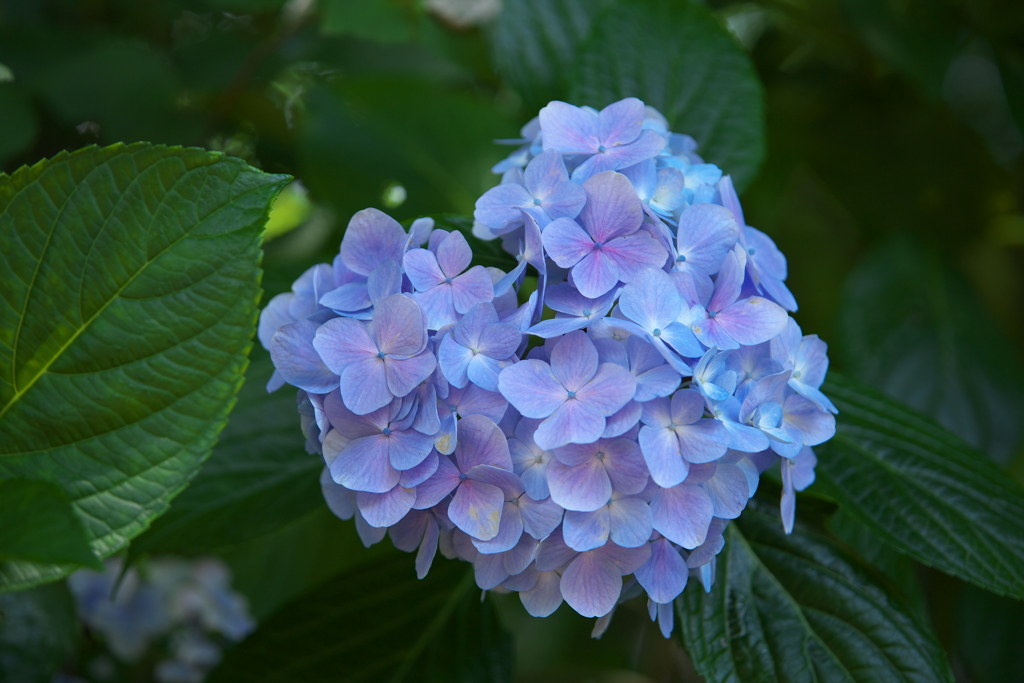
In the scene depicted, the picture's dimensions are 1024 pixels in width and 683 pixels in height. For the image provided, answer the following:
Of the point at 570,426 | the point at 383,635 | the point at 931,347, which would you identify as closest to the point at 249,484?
the point at 383,635

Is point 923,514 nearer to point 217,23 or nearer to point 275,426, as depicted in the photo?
point 275,426

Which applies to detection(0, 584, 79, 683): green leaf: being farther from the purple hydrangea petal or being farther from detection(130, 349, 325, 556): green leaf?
the purple hydrangea petal

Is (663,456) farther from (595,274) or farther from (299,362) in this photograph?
(299,362)

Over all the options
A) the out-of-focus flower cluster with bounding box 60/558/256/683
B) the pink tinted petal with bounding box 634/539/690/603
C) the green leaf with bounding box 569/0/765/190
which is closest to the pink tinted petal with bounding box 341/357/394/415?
the pink tinted petal with bounding box 634/539/690/603

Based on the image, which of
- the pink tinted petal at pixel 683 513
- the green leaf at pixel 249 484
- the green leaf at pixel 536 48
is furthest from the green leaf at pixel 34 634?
the green leaf at pixel 536 48

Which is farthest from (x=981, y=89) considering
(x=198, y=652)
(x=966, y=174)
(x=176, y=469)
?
(x=198, y=652)
